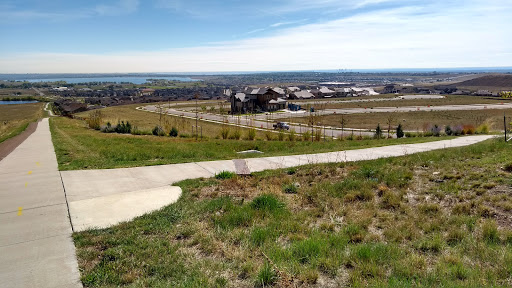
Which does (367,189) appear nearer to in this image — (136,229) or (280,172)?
(280,172)

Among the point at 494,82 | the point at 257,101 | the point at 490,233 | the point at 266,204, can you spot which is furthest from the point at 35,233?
the point at 494,82

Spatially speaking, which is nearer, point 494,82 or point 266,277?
point 266,277

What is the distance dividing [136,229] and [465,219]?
18.8 ft

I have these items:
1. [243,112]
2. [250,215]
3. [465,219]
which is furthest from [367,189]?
[243,112]

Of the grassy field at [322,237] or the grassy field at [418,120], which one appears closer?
the grassy field at [322,237]

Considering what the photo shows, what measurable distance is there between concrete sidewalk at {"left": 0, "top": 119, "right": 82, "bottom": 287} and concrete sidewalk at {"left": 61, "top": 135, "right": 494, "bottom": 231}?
0.33m

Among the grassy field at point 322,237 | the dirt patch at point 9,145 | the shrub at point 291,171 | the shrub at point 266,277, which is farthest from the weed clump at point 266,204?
the dirt patch at point 9,145

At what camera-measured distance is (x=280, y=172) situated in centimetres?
1028

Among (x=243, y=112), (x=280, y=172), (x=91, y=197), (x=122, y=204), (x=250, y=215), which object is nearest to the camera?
(x=250, y=215)

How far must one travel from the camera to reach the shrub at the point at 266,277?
4.18 metres

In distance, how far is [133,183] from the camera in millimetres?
9258

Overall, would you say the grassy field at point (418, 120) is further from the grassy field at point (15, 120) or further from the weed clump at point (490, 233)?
the weed clump at point (490, 233)

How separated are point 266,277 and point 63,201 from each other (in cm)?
562

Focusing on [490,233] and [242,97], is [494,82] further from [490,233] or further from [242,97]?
[490,233]
